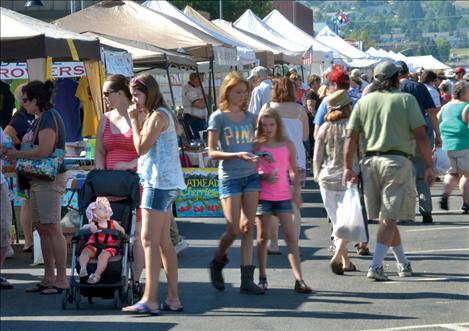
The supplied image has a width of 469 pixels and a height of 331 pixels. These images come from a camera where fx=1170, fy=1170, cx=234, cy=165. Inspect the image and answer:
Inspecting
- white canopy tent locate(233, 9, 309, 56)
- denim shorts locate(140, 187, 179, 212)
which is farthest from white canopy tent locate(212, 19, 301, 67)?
denim shorts locate(140, 187, 179, 212)

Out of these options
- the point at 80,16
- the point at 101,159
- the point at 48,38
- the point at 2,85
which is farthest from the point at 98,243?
the point at 80,16

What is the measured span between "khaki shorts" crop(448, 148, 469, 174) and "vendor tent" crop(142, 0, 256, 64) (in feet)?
26.2

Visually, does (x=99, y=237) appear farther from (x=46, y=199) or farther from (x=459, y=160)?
(x=459, y=160)

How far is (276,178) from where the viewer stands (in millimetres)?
10070

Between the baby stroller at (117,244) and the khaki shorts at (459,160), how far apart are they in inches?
297

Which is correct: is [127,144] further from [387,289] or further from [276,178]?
[387,289]

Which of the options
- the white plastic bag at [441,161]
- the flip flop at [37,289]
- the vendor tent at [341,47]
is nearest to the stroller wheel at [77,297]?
the flip flop at [37,289]

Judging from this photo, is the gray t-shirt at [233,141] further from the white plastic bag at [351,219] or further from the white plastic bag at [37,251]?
the white plastic bag at [37,251]

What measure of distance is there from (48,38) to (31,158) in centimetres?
149

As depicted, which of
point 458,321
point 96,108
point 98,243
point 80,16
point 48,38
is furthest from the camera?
point 80,16

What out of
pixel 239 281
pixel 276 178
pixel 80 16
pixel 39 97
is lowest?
pixel 239 281

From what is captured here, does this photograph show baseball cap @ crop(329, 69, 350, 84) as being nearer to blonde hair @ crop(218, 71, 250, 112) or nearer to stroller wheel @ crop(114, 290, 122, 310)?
blonde hair @ crop(218, 71, 250, 112)

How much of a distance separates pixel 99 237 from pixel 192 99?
1251 cm

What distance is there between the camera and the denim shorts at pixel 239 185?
32.3 ft
